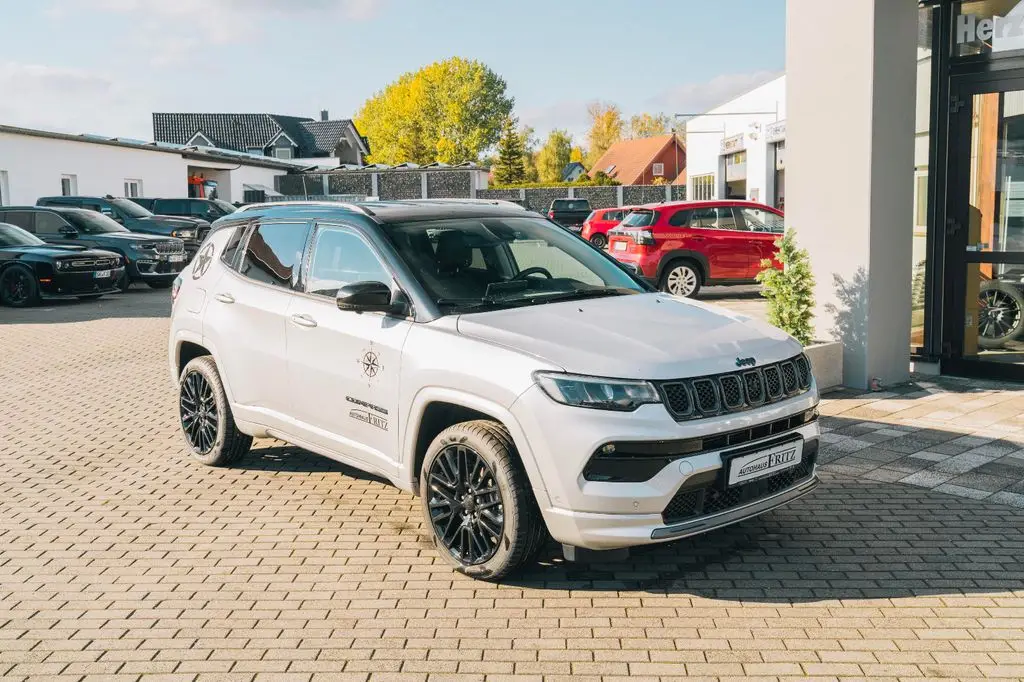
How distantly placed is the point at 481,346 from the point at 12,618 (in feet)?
7.94

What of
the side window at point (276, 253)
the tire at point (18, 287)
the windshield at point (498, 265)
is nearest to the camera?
the windshield at point (498, 265)

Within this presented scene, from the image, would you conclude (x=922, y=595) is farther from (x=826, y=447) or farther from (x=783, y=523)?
(x=826, y=447)

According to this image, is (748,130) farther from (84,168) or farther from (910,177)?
(910,177)

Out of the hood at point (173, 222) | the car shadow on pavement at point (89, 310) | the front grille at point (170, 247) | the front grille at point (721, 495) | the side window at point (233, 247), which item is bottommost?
the car shadow on pavement at point (89, 310)

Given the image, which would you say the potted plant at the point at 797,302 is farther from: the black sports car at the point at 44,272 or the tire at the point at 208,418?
the black sports car at the point at 44,272

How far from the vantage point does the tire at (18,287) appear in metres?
19.1

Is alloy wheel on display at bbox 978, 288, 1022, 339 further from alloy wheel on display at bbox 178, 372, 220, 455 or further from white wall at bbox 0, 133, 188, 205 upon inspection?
white wall at bbox 0, 133, 188, 205

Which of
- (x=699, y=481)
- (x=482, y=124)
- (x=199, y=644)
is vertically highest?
(x=482, y=124)

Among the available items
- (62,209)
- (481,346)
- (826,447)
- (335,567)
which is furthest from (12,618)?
(62,209)

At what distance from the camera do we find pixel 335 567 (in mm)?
5004

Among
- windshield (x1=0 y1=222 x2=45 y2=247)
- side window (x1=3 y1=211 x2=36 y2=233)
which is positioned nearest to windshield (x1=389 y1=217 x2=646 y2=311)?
windshield (x1=0 y1=222 x2=45 y2=247)

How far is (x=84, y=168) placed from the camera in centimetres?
3612

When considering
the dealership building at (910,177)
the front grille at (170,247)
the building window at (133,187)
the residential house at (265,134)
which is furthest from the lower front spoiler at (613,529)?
the residential house at (265,134)

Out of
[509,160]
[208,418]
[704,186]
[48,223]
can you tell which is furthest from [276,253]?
[509,160]
